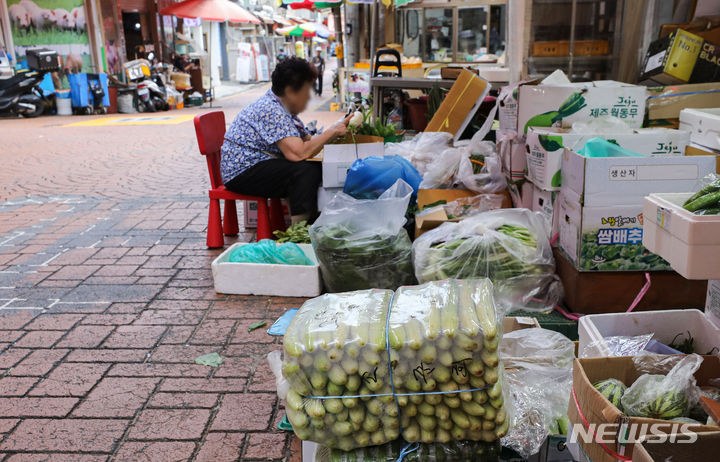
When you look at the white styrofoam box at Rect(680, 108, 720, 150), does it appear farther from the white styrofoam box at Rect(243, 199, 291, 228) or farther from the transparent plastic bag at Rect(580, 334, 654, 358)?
the white styrofoam box at Rect(243, 199, 291, 228)

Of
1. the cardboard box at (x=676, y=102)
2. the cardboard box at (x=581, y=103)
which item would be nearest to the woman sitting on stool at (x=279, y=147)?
the cardboard box at (x=581, y=103)

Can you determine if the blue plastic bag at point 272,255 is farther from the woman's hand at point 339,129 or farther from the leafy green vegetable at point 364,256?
the woman's hand at point 339,129

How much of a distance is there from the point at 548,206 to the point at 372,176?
115cm

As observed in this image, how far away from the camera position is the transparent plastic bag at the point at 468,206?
4105 mm

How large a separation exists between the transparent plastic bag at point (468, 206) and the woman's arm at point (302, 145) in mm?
1030

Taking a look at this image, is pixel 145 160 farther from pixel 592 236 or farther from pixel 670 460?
pixel 670 460

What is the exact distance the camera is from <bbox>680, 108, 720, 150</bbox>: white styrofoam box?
3.10 meters

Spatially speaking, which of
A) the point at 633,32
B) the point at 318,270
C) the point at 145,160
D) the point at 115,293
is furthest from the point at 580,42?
the point at 145,160

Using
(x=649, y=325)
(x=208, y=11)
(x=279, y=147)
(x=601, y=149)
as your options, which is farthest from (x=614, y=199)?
(x=208, y=11)

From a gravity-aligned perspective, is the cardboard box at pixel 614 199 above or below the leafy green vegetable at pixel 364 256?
above

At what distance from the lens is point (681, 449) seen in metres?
1.61

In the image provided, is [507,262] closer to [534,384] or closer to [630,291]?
[630,291]

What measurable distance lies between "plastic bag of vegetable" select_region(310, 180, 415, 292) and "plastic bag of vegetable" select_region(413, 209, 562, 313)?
1.01 feet

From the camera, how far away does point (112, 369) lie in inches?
127
